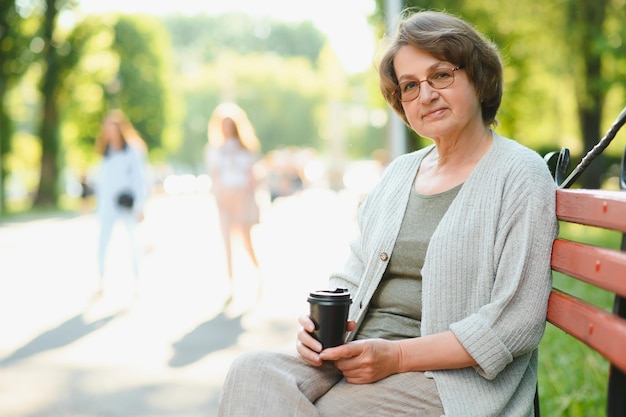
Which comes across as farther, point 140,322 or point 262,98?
point 262,98

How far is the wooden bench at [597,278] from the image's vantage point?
74.0 inches

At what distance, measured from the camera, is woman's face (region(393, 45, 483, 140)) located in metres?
2.68

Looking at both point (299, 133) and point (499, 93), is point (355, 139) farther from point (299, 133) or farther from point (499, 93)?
point (499, 93)

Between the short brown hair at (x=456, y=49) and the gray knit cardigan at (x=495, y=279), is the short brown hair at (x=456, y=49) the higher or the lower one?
the higher one

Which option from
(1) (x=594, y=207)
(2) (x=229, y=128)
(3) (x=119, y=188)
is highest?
(1) (x=594, y=207)

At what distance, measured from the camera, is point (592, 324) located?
204 cm

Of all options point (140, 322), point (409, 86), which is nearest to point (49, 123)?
point (140, 322)

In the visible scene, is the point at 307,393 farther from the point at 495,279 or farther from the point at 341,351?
the point at 495,279

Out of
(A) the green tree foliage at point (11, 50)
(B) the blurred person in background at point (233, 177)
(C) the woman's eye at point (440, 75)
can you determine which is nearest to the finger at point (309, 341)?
(C) the woman's eye at point (440, 75)

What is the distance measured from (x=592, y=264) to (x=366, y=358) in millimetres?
656

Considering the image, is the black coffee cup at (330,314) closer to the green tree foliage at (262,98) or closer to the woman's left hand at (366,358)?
the woman's left hand at (366,358)

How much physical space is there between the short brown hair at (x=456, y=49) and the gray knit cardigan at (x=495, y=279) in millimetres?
214

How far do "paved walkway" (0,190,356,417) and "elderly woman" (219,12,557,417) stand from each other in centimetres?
28

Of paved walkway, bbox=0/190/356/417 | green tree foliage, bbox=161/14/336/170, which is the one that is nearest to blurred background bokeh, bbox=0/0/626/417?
paved walkway, bbox=0/190/356/417
